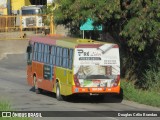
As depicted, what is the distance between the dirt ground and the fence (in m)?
1.68

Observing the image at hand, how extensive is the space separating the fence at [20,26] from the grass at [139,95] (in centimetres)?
3037

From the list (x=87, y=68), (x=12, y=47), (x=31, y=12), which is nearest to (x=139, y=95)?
(x=87, y=68)

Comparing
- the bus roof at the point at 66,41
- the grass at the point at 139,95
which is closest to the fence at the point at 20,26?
the bus roof at the point at 66,41

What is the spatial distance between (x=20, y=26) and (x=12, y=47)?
6.58 m

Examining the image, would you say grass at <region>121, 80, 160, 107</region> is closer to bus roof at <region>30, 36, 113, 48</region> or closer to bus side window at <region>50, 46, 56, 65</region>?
bus roof at <region>30, 36, 113, 48</region>

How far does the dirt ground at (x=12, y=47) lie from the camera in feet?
167

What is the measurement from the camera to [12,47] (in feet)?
173

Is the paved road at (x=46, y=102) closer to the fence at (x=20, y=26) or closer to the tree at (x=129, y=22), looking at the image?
the tree at (x=129, y=22)

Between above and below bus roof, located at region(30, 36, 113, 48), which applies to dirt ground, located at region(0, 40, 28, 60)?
below

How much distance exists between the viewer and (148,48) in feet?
97.0

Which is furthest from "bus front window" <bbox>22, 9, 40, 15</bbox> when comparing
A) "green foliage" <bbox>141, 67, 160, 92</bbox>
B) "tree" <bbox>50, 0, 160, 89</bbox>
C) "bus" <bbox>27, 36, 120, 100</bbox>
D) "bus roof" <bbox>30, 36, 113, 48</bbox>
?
"bus" <bbox>27, 36, 120, 100</bbox>

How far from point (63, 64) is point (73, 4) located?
3489 millimetres

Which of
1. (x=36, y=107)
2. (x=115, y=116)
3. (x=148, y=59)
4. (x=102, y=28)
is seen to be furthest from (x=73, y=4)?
(x=115, y=116)

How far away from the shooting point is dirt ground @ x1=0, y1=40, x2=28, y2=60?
167 feet
